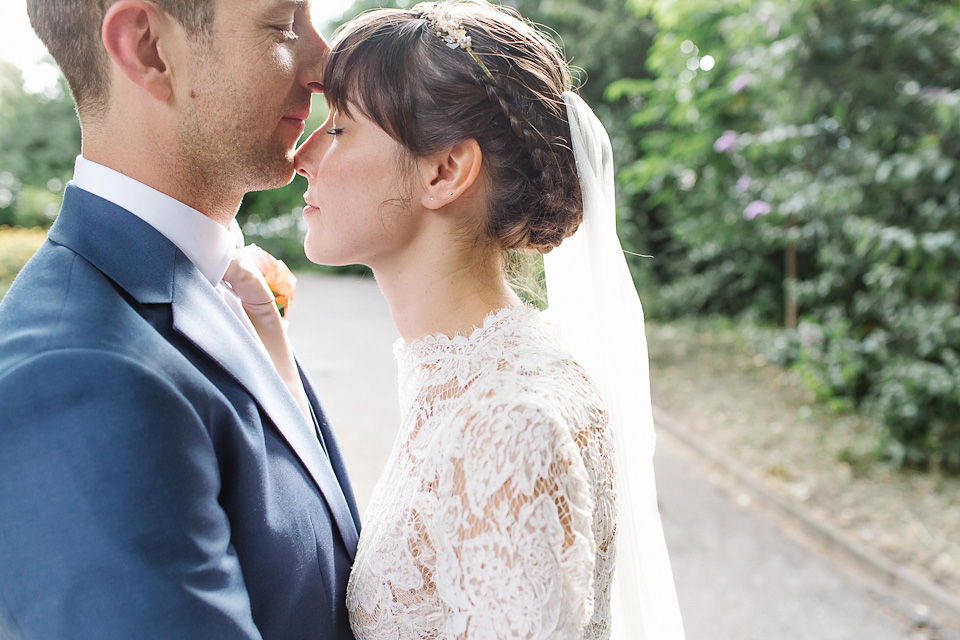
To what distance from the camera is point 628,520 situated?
188cm

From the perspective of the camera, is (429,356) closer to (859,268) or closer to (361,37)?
(361,37)

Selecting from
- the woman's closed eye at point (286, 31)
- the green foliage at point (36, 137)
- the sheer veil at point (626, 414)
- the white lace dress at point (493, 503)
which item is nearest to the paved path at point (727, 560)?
the sheer veil at point (626, 414)

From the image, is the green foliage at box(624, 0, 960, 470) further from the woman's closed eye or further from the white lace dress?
the woman's closed eye

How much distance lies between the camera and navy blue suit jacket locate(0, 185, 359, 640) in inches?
37.0

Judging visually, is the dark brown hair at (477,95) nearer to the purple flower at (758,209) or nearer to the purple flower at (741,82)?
the purple flower at (741,82)

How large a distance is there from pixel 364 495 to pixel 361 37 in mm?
4213

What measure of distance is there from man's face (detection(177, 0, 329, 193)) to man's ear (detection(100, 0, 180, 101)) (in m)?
0.05

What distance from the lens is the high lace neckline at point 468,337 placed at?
1.55 m

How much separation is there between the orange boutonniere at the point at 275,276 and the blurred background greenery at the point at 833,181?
3.92 metres

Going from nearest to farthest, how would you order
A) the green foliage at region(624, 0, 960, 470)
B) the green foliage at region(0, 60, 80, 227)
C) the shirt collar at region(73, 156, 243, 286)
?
the shirt collar at region(73, 156, 243, 286)
the green foliage at region(624, 0, 960, 470)
the green foliage at region(0, 60, 80, 227)

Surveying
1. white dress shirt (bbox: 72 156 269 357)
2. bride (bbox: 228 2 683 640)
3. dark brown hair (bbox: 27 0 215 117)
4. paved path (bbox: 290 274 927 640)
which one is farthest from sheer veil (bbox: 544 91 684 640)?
paved path (bbox: 290 274 927 640)

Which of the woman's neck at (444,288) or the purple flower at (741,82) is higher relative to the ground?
the woman's neck at (444,288)

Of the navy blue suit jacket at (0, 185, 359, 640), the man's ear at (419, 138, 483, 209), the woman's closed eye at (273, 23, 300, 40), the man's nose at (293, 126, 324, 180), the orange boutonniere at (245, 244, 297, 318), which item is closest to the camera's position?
the navy blue suit jacket at (0, 185, 359, 640)

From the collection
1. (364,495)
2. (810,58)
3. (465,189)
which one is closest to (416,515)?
(465,189)
